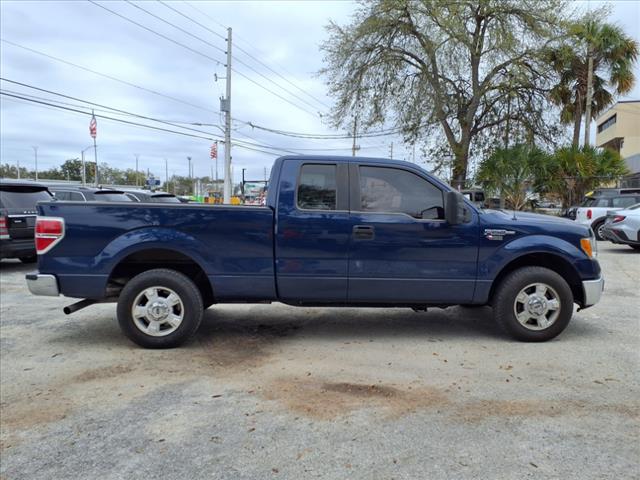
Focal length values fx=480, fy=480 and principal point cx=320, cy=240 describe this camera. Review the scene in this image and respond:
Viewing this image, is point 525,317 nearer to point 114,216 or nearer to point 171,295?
point 171,295

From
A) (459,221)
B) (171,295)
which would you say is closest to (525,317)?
(459,221)

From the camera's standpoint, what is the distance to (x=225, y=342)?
5.12 metres

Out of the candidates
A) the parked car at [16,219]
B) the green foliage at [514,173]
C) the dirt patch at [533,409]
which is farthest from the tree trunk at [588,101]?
the parked car at [16,219]

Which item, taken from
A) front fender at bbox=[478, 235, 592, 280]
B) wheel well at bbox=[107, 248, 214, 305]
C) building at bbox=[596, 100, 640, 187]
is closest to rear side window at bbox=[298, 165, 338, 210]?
wheel well at bbox=[107, 248, 214, 305]

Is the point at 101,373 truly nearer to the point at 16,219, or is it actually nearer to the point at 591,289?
the point at 591,289

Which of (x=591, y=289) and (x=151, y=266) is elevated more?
(x=151, y=266)

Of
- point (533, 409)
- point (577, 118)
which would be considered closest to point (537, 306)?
point (533, 409)

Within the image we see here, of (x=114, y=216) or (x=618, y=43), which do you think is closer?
(x=114, y=216)

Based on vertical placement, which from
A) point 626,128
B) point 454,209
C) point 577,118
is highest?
point 626,128

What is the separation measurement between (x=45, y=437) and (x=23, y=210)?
311 inches

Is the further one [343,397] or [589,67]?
[589,67]

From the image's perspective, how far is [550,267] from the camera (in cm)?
518

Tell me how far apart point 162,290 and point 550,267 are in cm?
409

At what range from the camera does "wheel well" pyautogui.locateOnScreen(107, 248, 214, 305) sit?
492 centimetres
